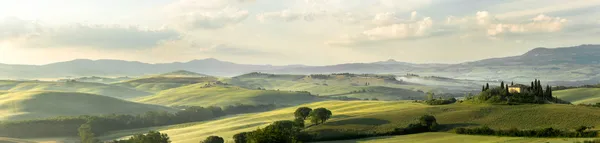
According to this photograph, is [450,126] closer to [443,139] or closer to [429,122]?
[429,122]

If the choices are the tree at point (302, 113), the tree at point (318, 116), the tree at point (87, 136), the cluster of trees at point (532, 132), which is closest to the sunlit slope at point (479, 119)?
the tree at point (318, 116)

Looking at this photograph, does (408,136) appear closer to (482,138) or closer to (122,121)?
(482,138)

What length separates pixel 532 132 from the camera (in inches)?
3639

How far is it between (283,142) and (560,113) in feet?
239

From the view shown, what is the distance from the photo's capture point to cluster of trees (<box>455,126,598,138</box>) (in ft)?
282

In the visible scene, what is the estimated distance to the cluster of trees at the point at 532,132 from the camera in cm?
8587

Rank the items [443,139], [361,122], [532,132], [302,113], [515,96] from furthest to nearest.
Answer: [515,96], [302,113], [361,122], [443,139], [532,132]

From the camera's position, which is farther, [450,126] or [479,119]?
[479,119]

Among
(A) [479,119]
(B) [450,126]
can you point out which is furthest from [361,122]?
(A) [479,119]

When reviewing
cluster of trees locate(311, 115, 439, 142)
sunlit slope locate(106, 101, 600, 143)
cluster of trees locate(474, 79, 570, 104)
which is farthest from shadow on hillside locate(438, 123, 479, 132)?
cluster of trees locate(474, 79, 570, 104)

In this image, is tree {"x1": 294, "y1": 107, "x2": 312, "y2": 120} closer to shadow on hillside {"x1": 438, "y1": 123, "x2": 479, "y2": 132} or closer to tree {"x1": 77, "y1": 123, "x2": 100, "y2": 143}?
shadow on hillside {"x1": 438, "y1": 123, "x2": 479, "y2": 132}

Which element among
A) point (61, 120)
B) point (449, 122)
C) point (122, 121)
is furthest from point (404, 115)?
point (61, 120)

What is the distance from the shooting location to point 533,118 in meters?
113

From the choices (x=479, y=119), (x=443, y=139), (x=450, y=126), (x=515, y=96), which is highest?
(x=515, y=96)
